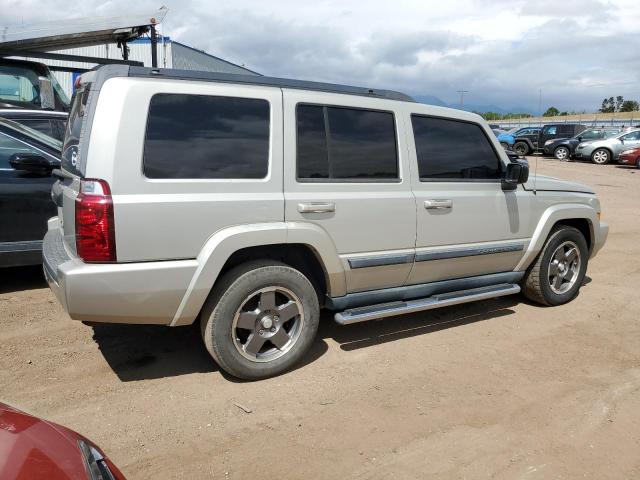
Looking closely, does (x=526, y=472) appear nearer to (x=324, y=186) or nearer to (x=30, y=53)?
(x=324, y=186)

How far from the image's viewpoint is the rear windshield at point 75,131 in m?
3.43

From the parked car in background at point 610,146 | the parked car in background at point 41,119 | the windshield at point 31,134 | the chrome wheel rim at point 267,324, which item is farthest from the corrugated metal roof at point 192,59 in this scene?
the parked car in background at point 610,146

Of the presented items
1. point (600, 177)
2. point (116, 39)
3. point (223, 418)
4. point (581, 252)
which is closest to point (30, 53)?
point (116, 39)

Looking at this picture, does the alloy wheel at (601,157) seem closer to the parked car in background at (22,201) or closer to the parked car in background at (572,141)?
the parked car in background at (572,141)

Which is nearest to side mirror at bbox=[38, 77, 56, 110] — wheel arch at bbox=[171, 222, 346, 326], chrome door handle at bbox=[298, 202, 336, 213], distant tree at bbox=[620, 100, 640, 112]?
wheel arch at bbox=[171, 222, 346, 326]

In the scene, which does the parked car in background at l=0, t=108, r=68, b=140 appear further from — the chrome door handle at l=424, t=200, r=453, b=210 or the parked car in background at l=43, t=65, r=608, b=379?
the chrome door handle at l=424, t=200, r=453, b=210

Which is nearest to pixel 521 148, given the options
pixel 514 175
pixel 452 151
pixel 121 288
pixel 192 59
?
pixel 192 59

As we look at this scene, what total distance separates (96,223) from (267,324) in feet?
4.19

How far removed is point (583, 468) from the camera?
2834 mm

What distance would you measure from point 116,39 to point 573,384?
28.9ft

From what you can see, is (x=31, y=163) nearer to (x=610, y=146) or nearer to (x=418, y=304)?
(x=418, y=304)

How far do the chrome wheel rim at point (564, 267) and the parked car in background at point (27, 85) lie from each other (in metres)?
7.85

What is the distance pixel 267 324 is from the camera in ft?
12.0

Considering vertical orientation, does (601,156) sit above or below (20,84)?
below
